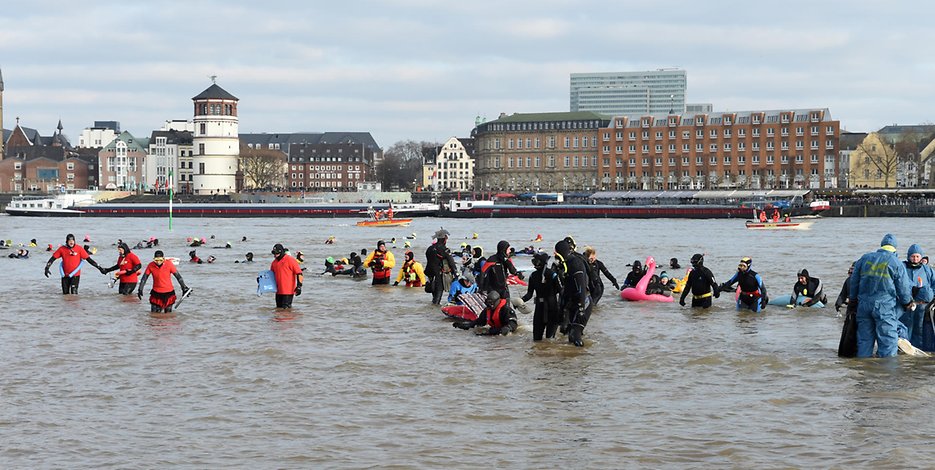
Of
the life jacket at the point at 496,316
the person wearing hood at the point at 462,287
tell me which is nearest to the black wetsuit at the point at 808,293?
the person wearing hood at the point at 462,287

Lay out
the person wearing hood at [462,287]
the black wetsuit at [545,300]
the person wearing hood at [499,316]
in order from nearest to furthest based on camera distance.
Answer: the black wetsuit at [545,300] → the person wearing hood at [499,316] → the person wearing hood at [462,287]

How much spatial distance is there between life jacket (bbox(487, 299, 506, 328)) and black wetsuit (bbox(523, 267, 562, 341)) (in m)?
0.95

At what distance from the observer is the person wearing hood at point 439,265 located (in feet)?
73.9

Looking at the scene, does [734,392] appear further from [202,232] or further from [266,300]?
[202,232]

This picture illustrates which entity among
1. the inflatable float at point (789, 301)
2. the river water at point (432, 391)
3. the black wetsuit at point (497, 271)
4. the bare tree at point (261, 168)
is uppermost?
the bare tree at point (261, 168)

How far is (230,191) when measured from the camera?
157 meters

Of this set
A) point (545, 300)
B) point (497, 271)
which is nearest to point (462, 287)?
point (497, 271)

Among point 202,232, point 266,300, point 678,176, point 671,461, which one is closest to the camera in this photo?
point 671,461

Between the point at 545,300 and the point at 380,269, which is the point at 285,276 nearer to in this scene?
the point at 380,269

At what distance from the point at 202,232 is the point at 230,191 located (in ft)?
270

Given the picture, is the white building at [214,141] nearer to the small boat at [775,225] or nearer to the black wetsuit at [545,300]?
the small boat at [775,225]

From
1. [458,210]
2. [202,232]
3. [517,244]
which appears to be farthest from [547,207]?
[517,244]

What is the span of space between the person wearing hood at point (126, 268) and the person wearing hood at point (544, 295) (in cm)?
1050

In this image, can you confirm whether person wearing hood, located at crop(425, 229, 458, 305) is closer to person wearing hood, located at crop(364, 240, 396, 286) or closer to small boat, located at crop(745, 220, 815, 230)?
person wearing hood, located at crop(364, 240, 396, 286)
